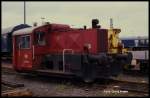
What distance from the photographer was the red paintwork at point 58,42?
15992 millimetres

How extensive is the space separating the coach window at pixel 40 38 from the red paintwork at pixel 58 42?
0.48 ft

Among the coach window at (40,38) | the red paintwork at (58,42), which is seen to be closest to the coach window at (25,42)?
the red paintwork at (58,42)

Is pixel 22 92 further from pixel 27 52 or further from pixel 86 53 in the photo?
pixel 27 52

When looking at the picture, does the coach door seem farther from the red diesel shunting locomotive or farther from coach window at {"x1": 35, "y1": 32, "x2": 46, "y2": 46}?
coach window at {"x1": 35, "y1": 32, "x2": 46, "y2": 46}

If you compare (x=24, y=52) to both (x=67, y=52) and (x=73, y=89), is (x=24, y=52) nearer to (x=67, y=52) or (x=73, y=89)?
(x=67, y=52)

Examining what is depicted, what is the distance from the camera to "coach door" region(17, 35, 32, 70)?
706 inches

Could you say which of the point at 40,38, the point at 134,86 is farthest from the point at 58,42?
the point at 134,86

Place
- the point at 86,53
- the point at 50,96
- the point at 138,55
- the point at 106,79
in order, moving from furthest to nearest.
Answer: the point at 138,55, the point at 106,79, the point at 86,53, the point at 50,96

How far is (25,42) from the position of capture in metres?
18.4

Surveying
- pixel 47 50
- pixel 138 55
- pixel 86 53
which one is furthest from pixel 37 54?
pixel 138 55

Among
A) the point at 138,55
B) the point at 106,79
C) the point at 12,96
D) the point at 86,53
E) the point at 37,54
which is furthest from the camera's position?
the point at 138,55

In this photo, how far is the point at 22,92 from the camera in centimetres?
1157

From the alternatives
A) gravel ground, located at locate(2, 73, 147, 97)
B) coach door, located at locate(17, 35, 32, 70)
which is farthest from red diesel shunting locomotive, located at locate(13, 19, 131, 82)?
gravel ground, located at locate(2, 73, 147, 97)

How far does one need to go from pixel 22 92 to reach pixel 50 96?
3.31ft
